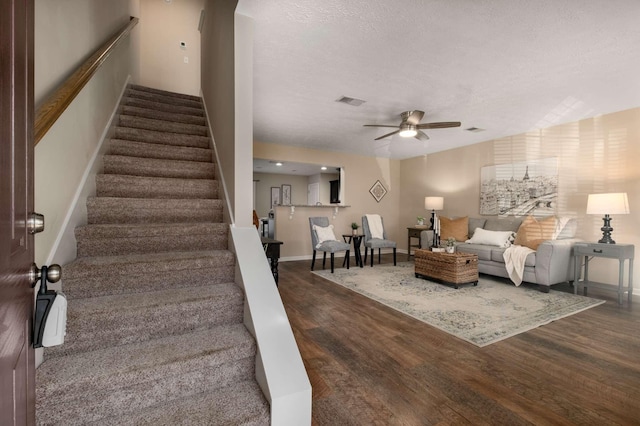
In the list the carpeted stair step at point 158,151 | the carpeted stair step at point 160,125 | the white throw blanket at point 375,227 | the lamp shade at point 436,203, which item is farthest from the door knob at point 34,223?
the lamp shade at point 436,203

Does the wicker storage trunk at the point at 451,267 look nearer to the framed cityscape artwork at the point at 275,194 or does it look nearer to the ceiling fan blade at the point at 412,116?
the ceiling fan blade at the point at 412,116

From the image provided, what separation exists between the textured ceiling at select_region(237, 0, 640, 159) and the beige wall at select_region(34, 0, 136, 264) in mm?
1071

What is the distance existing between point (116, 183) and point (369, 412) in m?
2.43

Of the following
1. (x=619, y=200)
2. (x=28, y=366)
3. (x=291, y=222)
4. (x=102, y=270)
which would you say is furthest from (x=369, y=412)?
(x=291, y=222)

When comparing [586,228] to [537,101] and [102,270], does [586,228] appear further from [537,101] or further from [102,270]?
[102,270]

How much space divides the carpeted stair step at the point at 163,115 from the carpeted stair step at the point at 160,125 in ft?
0.33

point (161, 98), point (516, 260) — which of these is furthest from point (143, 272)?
point (516, 260)

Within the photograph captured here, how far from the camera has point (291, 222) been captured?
616 cm

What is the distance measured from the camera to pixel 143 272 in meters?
1.79

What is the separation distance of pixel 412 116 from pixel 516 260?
2.40m

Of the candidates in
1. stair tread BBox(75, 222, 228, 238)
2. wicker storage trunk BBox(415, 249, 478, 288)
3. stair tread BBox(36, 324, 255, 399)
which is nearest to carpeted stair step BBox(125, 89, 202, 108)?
stair tread BBox(75, 222, 228, 238)

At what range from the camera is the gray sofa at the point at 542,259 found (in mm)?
3719

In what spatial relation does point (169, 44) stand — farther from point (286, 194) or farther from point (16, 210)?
point (16, 210)

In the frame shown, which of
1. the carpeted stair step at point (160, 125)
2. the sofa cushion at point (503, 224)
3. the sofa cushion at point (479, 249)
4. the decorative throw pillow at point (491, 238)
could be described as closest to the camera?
the carpeted stair step at point (160, 125)
